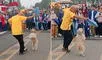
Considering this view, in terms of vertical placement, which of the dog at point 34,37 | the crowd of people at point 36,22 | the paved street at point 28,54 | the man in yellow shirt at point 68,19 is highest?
the man in yellow shirt at point 68,19

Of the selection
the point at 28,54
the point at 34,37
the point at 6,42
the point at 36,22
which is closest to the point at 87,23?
the point at 6,42

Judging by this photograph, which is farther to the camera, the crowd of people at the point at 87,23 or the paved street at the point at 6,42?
the crowd of people at the point at 87,23

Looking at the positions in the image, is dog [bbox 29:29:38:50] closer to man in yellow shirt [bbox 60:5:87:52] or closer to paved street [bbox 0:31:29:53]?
man in yellow shirt [bbox 60:5:87:52]

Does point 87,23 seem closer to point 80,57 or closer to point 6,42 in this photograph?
point 6,42

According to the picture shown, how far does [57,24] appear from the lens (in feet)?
73.0

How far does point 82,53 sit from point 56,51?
190 cm

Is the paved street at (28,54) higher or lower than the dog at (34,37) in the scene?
lower

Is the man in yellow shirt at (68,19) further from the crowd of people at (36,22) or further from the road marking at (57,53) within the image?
the crowd of people at (36,22)

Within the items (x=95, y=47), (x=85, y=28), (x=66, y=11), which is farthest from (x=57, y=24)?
(x=66, y=11)

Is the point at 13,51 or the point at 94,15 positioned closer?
the point at 13,51

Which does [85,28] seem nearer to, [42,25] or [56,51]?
A: [56,51]

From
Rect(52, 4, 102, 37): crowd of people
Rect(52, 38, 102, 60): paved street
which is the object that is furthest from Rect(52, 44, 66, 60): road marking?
Rect(52, 4, 102, 37): crowd of people

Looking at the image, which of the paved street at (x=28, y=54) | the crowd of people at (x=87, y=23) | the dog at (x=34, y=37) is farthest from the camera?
the crowd of people at (x=87, y=23)

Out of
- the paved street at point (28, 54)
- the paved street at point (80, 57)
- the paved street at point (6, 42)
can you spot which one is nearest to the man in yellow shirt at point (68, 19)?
the paved street at point (80, 57)
